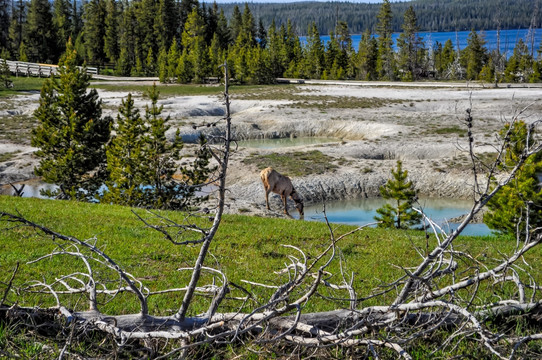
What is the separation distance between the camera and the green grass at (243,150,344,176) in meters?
29.7

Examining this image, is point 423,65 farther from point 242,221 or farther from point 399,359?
point 399,359

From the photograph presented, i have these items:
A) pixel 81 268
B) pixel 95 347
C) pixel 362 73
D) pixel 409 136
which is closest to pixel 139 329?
pixel 95 347

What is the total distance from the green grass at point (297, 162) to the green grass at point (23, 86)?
113ft

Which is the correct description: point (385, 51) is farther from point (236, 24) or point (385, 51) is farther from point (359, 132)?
point (359, 132)

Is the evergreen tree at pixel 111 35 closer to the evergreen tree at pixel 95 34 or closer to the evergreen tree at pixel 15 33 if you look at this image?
the evergreen tree at pixel 95 34

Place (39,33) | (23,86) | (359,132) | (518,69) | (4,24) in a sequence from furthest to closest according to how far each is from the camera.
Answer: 1. (4,24)
2. (39,33)
3. (518,69)
4. (23,86)
5. (359,132)

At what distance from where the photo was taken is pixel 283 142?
3984cm

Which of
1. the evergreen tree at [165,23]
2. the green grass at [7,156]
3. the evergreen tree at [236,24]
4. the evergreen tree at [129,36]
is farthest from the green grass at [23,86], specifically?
the evergreen tree at [236,24]

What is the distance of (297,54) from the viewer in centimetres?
9394

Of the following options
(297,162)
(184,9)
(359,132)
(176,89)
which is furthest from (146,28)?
(297,162)

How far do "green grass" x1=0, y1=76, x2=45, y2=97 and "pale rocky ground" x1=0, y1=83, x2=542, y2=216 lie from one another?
14.6ft

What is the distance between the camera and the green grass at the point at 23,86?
2256 inches

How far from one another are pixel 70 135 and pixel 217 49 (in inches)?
2519

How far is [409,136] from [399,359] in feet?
106
